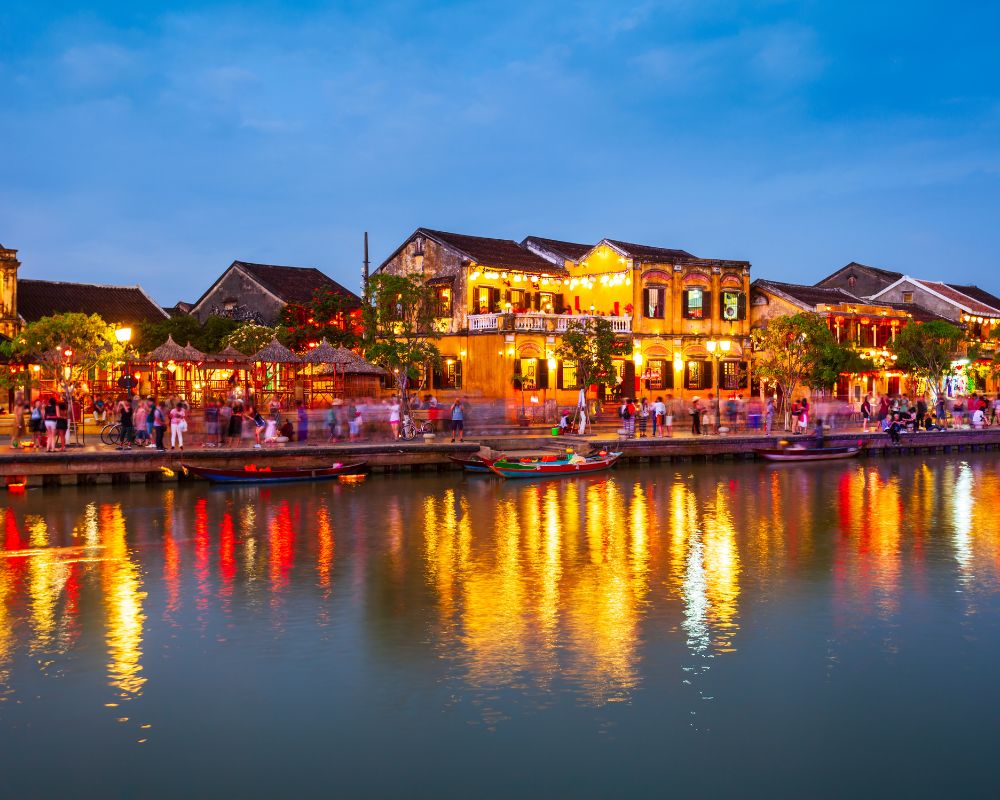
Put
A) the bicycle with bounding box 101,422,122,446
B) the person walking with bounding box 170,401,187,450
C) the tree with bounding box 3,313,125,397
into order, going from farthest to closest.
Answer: the tree with bounding box 3,313,125,397, the bicycle with bounding box 101,422,122,446, the person walking with bounding box 170,401,187,450

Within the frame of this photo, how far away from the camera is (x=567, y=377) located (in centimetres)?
4803

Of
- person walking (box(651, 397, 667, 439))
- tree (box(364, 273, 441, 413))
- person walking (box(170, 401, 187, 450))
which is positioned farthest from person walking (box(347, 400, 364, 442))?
person walking (box(651, 397, 667, 439))

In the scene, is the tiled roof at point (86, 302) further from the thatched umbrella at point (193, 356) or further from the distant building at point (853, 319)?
the distant building at point (853, 319)

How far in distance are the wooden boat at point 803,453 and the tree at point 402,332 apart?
13892 millimetres

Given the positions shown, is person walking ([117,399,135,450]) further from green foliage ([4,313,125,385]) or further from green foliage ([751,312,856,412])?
green foliage ([751,312,856,412])

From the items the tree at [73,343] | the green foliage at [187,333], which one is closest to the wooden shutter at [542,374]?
the green foliage at [187,333]

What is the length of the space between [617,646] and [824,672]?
2.67 metres

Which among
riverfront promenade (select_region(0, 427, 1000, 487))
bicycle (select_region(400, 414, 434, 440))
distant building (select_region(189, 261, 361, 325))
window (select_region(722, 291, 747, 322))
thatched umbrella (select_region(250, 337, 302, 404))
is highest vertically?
distant building (select_region(189, 261, 361, 325))

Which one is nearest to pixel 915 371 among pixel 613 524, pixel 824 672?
pixel 613 524

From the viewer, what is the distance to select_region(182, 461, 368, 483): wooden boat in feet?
99.6

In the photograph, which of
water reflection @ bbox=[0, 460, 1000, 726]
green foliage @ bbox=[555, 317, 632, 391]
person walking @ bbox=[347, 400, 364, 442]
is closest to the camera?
water reflection @ bbox=[0, 460, 1000, 726]

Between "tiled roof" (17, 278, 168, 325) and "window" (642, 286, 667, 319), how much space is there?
93.8ft

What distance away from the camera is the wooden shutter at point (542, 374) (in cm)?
4716

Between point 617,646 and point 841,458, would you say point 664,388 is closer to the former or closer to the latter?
point 841,458
